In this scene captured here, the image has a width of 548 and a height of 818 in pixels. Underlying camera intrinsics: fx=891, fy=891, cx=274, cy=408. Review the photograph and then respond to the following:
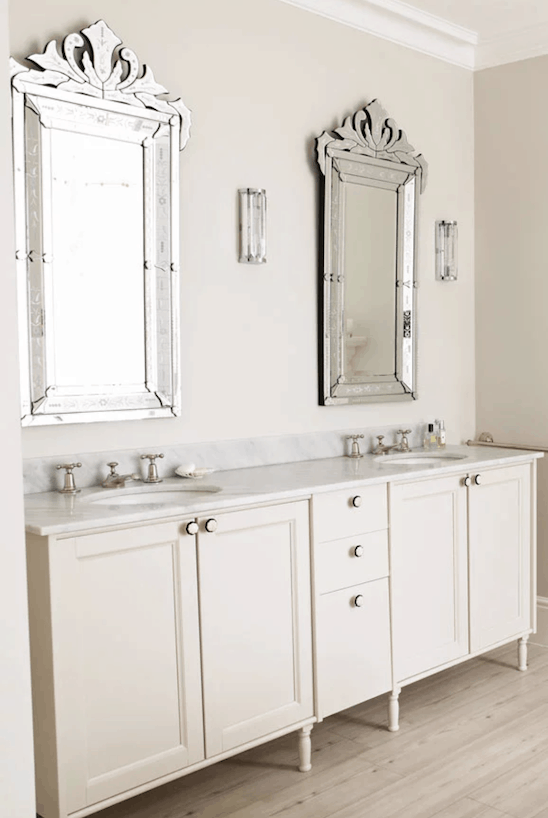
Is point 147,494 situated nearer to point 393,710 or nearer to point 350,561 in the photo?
point 350,561

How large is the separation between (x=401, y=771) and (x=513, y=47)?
2.87 meters

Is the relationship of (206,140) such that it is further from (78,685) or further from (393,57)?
(78,685)

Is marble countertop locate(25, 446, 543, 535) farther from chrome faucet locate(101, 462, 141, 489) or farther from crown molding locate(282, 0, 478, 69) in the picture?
crown molding locate(282, 0, 478, 69)

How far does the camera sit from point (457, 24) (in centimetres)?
361

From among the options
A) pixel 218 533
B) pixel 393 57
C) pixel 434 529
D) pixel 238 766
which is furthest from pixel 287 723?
pixel 393 57

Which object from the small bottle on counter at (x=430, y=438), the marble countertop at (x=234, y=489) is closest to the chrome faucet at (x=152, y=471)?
the marble countertop at (x=234, y=489)

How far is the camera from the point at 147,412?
8.92 ft

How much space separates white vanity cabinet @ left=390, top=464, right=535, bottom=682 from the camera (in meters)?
2.90

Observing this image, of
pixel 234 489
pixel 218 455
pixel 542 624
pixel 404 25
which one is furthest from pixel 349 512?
pixel 404 25

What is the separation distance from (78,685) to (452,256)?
2444mm

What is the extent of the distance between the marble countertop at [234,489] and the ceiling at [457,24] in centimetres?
164

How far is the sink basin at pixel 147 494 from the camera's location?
2.47m

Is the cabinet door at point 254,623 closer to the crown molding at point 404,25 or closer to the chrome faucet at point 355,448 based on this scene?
the chrome faucet at point 355,448

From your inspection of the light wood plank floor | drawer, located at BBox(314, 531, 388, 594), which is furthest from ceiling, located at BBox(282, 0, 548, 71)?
the light wood plank floor
